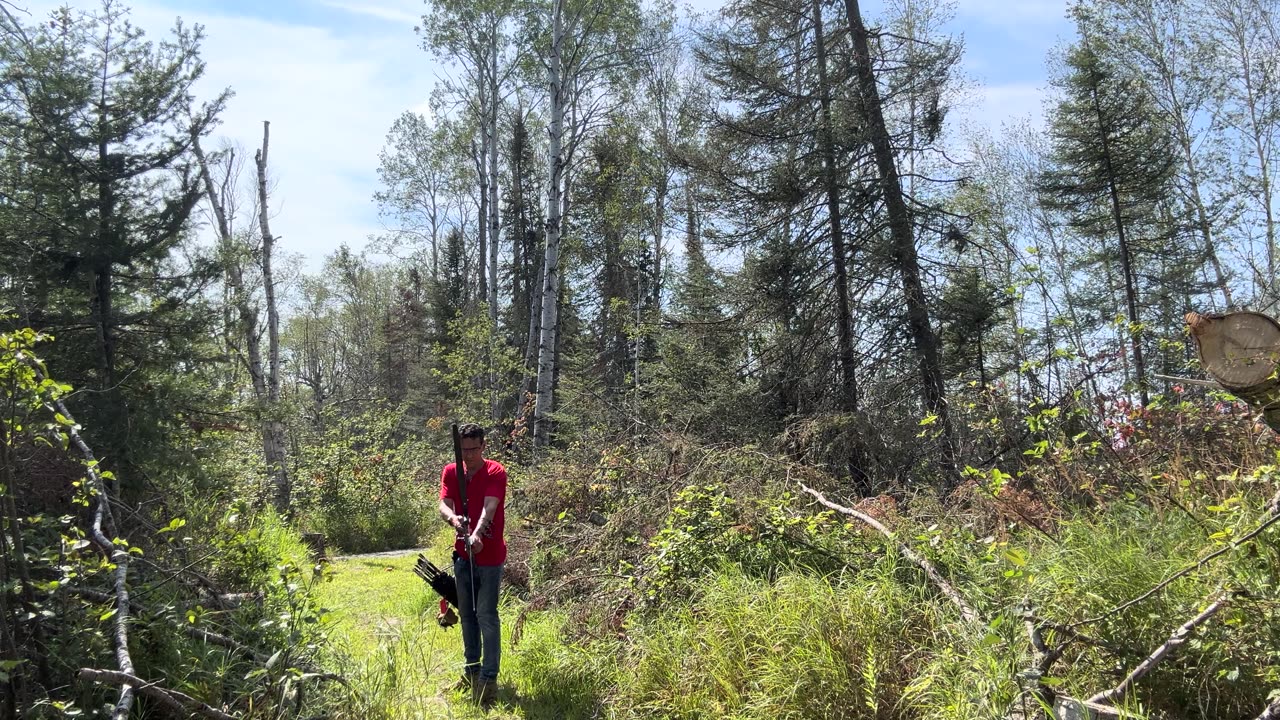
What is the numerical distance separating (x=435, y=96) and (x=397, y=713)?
817 inches

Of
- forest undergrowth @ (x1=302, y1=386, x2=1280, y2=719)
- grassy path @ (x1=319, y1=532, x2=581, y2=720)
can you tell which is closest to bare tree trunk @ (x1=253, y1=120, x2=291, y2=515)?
grassy path @ (x1=319, y1=532, x2=581, y2=720)

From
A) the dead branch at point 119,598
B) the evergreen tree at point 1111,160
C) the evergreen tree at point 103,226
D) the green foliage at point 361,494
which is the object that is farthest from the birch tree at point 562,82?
the evergreen tree at point 1111,160

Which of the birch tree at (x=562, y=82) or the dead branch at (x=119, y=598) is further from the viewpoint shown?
the birch tree at (x=562, y=82)

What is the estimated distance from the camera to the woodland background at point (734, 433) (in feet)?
10.5

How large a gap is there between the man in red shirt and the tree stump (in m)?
4.22

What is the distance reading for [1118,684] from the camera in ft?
9.32

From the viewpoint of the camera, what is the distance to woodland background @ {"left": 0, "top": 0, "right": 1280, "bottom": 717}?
10.5 ft

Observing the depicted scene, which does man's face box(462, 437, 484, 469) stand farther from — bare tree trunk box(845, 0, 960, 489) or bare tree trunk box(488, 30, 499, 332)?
bare tree trunk box(488, 30, 499, 332)

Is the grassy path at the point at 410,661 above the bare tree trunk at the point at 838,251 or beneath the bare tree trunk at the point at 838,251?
beneath

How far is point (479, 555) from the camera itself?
184 inches

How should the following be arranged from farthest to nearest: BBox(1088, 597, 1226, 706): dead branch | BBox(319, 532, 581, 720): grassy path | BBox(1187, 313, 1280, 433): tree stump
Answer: BBox(319, 532, 581, 720): grassy path → BBox(1187, 313, 1280, 433): tree stump → BBox(1088, 597, 1226, 706): dead branch

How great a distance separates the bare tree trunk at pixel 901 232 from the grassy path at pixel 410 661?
6219 mm

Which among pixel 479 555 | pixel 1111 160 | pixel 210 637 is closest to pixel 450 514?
pixel 479 555

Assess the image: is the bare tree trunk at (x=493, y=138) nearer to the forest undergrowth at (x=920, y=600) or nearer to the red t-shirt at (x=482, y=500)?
the forest undergrowth at (x=920, y=600)
